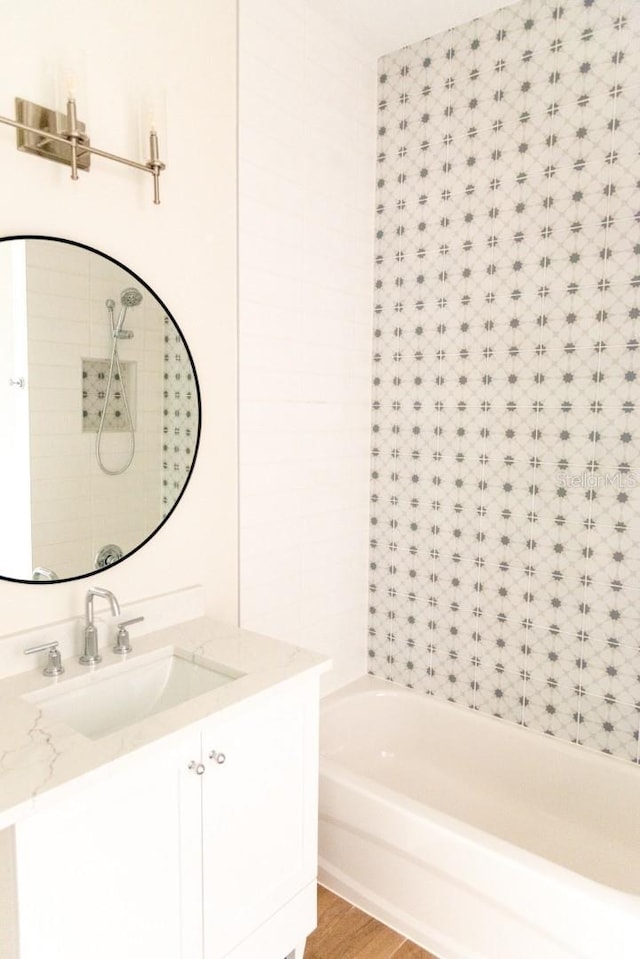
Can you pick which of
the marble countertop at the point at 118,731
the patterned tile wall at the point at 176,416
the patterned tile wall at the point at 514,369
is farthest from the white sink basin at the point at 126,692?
the patterned tile wall at the point at 514,369

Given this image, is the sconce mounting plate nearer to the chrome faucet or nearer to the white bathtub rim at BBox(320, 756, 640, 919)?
the chrome faucet

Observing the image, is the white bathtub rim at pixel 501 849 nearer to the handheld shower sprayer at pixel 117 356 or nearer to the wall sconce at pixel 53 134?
the handheld shower sprayer at pixel 117 356

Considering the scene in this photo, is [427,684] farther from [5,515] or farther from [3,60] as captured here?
[3,60]

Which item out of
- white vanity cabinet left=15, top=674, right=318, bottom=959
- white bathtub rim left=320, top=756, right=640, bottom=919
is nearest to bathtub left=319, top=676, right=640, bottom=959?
white bathtub rim left=320, top=756, right=640, bottom=919

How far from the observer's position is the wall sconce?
1.54 metres

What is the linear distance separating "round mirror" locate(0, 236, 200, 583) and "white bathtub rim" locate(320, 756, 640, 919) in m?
0.97

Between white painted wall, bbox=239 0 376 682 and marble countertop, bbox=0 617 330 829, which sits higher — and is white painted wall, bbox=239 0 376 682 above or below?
A: above

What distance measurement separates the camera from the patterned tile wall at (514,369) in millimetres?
2129

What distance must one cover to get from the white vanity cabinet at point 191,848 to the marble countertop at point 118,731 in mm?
26

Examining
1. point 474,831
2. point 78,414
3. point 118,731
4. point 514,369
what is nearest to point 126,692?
point 118,731

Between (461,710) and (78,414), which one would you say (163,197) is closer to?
(78,414)

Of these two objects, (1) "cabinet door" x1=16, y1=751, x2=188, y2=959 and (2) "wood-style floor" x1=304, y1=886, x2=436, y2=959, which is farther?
(2) "wood-style floor" x1=304, y1=886, x2=436, y2=959

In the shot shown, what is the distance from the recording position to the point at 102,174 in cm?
173

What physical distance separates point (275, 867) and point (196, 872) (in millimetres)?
286
